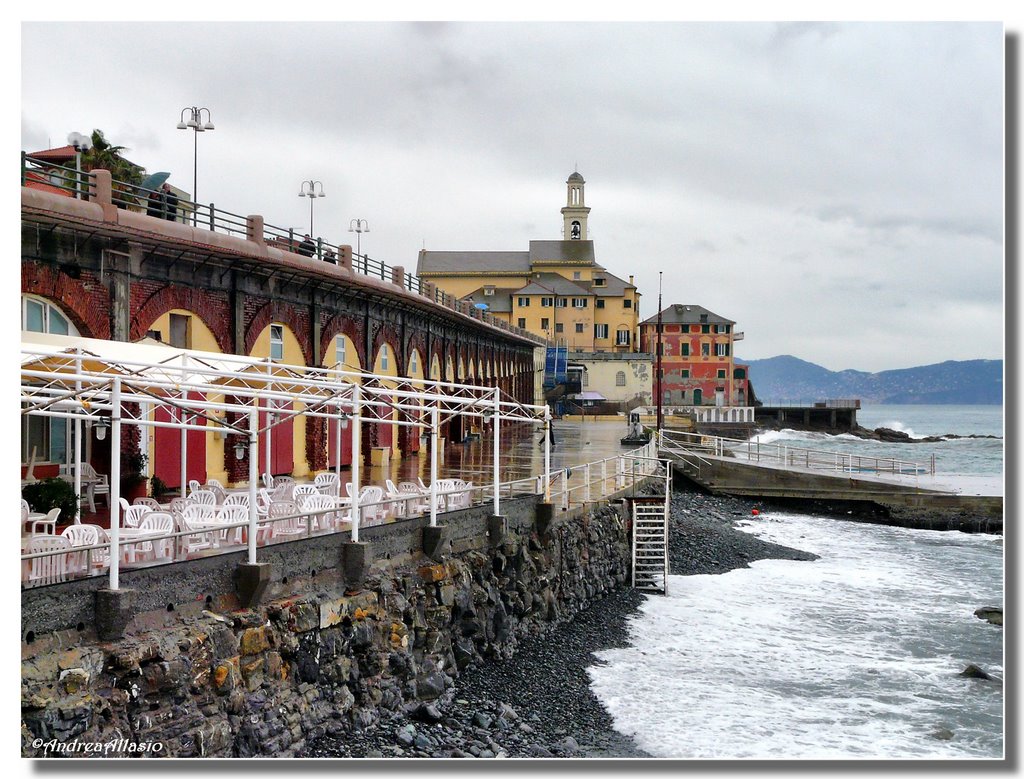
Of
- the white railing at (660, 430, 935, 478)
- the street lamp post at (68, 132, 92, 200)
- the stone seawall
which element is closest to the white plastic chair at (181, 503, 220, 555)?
the stone seawall

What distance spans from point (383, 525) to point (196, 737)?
4.98 m

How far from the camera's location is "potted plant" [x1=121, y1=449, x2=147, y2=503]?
1716 centimetres

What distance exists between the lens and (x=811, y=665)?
57.8 feet

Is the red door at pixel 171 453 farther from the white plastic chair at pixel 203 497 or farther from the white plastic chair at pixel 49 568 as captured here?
the white plastic chair at pixel 49 568

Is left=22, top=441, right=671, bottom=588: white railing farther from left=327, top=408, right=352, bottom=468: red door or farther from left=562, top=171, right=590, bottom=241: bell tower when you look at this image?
left=562, top=171, right=590, bottom=241: bell tower

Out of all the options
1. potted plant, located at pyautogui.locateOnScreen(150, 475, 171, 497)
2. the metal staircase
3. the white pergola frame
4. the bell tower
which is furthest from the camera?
the bell tower

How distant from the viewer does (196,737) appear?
10.1 meters

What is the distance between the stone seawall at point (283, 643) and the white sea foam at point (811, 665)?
259cm

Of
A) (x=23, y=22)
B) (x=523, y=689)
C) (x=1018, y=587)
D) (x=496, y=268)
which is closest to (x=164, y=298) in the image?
(x=23, y=22)

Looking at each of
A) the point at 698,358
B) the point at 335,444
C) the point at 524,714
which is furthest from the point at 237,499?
the point at 698,358

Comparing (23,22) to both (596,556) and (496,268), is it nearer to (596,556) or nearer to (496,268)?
(596,556)

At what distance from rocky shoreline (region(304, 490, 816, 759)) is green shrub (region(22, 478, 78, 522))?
194 inches

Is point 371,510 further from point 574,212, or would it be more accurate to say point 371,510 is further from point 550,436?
point 574,212

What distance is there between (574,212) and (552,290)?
21.2 metres
